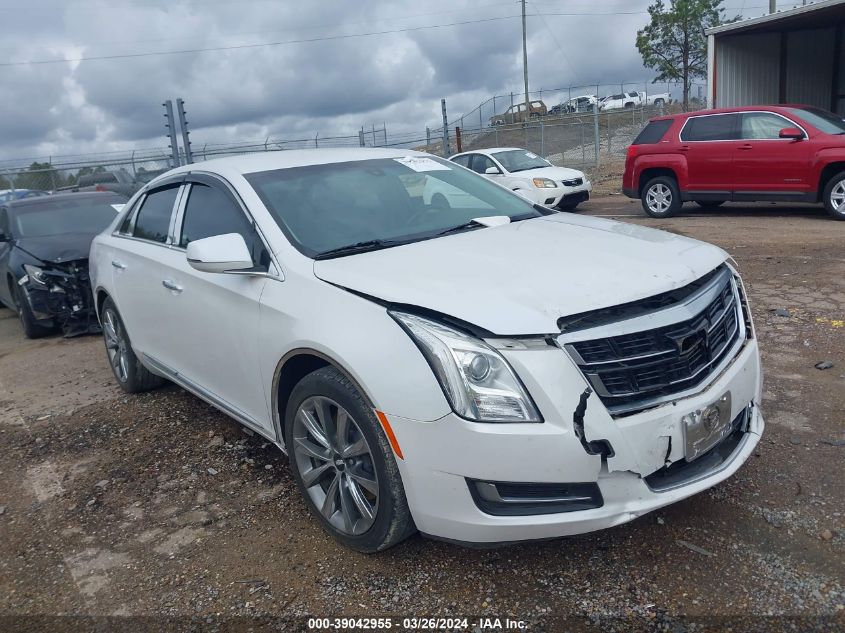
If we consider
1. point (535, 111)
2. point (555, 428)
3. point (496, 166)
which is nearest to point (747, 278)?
point (555, 428)

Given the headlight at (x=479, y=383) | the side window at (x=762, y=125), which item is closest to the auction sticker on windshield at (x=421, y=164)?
the headlight at (x=479, y=383)

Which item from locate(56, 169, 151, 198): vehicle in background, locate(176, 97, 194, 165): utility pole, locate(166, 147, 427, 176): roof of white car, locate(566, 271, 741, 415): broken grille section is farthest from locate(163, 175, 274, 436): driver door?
locate(56, 169, 151, 198): vehicle in background

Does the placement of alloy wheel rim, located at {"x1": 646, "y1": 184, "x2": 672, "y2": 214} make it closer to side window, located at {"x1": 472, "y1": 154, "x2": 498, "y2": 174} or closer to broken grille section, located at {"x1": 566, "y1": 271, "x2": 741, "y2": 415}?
side window, located at {"x1": 472, "y1": 154, "x2": 498, "y2": 174}

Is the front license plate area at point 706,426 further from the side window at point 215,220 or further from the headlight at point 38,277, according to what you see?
the headlight at point 38,277

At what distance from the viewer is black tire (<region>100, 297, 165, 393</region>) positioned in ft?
16.9

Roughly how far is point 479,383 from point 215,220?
209 centimetres

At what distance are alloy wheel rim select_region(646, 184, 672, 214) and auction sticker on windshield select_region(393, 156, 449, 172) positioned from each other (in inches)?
354

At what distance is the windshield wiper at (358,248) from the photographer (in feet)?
10.7

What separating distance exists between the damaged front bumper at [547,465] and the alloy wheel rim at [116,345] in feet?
11.0

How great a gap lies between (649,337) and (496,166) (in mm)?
12944

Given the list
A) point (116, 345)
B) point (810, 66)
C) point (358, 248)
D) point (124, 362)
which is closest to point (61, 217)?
point (116, 345)

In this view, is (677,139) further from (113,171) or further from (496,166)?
(113,171)

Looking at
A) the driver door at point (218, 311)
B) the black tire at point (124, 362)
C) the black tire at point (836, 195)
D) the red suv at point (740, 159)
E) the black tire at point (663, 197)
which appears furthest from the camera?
the black tire at point (663, 197)

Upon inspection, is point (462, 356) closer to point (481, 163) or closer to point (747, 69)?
point (481, 163)
